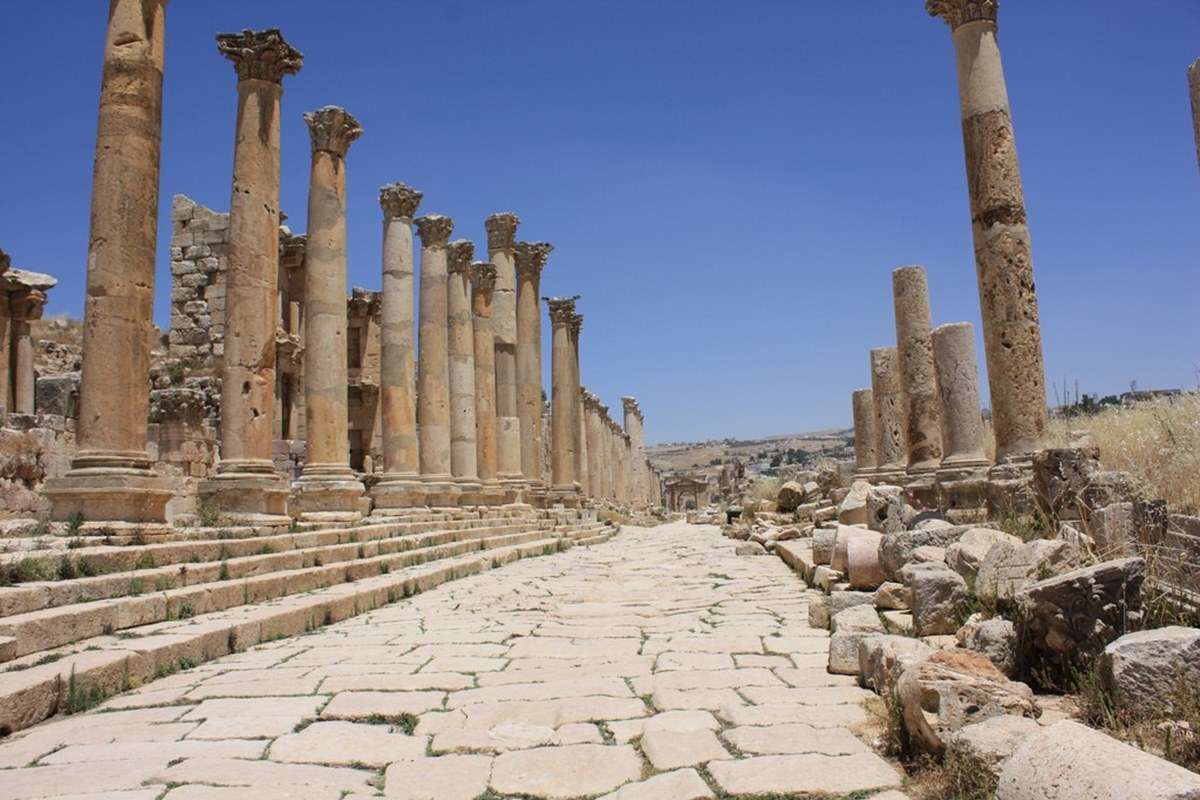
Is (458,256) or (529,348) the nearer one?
(458,256)

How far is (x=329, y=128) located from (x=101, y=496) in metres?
8.70

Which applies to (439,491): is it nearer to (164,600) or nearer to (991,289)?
(164,600)

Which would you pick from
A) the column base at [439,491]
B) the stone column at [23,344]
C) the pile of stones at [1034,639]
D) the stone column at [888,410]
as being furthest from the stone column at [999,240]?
the stone column at [23,344]

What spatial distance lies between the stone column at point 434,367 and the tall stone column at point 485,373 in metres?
2.11

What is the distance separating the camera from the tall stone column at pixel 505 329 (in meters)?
25.0

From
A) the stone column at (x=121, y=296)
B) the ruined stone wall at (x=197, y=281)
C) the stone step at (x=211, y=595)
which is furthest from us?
the ruined stone wall at (x=197, y=281)

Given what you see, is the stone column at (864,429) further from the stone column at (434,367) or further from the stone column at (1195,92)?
the stone column at (1195,92)

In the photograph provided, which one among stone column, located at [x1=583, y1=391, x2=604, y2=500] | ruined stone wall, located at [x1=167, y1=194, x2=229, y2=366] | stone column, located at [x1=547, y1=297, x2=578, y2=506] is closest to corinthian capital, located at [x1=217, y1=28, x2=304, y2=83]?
ruined stone wall, located at [x1=167, y1=194, x2=229, y2=366]

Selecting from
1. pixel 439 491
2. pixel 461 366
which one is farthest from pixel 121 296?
pixel 461 366

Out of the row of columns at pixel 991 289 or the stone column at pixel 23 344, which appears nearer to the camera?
the row of columns at pixel 991 289

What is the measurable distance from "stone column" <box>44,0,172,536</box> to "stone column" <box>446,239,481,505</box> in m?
12.6

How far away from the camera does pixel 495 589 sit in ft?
37.6

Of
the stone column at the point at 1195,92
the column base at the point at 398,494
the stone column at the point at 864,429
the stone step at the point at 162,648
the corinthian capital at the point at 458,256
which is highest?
the corinthian capital at the point at 458,256

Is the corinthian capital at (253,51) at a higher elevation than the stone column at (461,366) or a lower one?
higher
